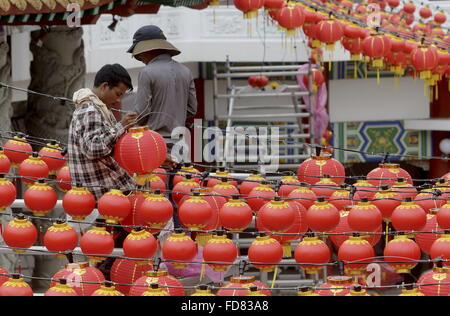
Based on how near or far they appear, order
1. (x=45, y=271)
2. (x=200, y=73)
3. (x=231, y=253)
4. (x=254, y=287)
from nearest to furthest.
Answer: (x=254, y=287)
(x=231, y=253)
(x=45, y=271)
(x=200, y=73)

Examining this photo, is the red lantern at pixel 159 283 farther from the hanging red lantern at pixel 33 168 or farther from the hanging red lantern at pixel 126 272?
the hanging red lantern at pixel 33 168

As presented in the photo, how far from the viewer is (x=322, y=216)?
6.72 metres

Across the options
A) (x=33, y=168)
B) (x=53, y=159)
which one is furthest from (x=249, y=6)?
(x=33, y=168)

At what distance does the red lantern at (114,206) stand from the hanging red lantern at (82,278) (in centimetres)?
44

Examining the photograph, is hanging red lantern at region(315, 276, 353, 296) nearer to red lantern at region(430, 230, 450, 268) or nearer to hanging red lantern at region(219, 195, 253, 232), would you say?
red lantern at region(430, 230, 450, 268)

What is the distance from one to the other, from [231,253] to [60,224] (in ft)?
3.76

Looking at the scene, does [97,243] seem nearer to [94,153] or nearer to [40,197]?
[94,153]

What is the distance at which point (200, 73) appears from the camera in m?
15.9

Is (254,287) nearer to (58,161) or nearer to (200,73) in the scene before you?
(58,161)

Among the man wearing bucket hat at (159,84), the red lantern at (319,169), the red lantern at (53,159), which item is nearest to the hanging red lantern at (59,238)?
the man wearing bucket hat at (159,84)

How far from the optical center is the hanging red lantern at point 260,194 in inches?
287
